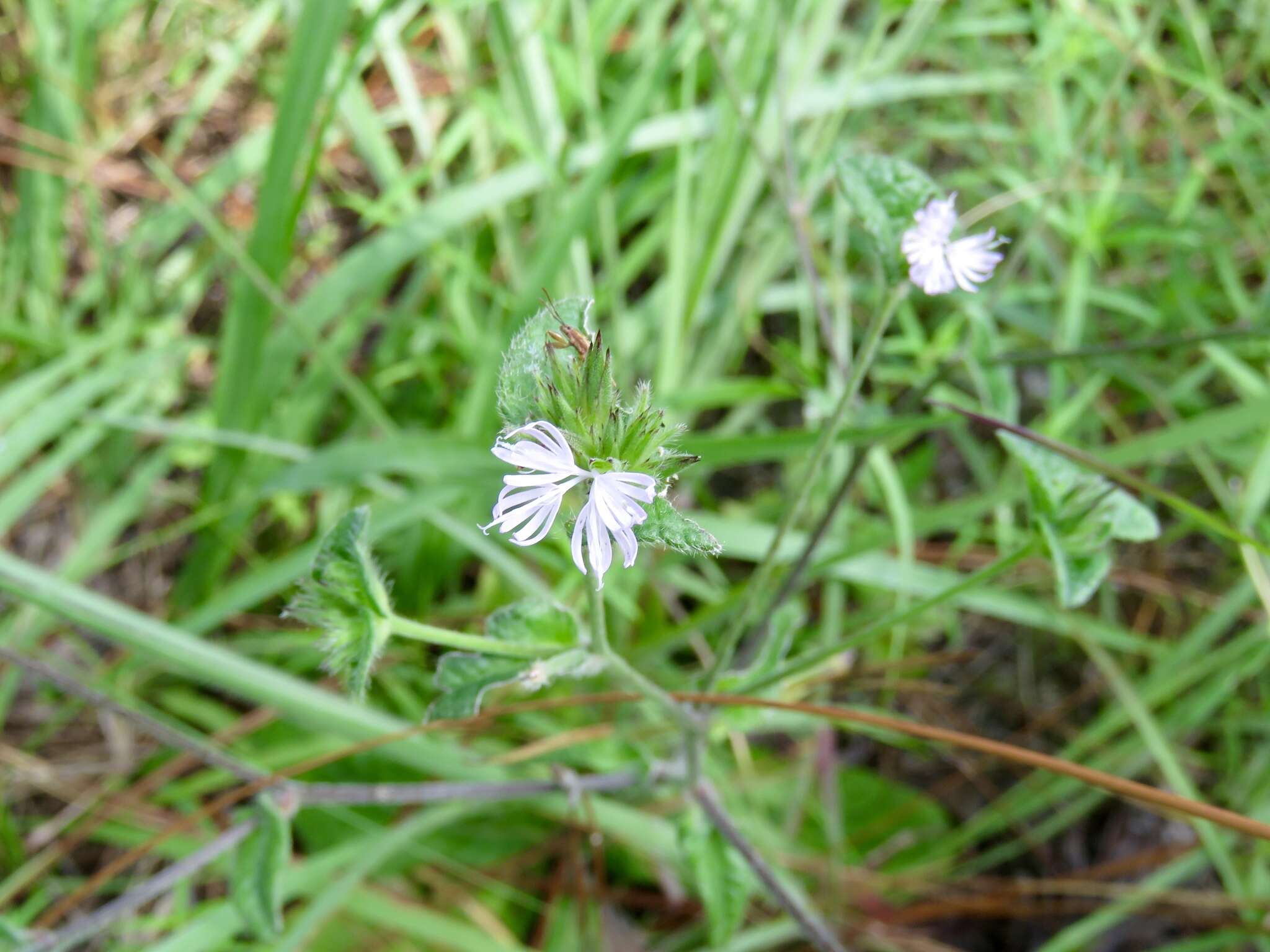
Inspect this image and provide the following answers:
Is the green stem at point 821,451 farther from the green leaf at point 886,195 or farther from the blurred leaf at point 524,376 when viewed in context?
the blurred leaf at point 524,376

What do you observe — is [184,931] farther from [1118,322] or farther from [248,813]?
[1118,322]

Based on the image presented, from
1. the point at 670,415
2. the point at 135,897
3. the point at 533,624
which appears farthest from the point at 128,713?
the point at 670,415

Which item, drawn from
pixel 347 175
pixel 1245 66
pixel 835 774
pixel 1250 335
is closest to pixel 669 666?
pixel 835 774

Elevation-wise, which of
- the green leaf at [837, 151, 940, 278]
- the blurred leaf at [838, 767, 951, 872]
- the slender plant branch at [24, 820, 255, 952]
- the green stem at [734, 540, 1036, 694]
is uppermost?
the green leaf at [837, 151, 940, 278]

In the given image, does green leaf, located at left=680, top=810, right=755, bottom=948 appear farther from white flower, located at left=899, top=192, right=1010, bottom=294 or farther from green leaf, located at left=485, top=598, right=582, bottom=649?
white flower, located at left=899, top=192, right=1010, bottom=294

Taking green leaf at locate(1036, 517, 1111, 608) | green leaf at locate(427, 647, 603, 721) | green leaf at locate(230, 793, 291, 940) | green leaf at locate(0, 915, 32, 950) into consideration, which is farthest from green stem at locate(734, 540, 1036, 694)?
green leaf at locate(0, 915, 32, 950)

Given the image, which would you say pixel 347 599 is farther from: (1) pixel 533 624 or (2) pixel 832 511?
(2) pixel 832 511

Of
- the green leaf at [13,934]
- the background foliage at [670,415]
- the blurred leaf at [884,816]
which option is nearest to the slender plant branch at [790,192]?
the background foliage at [670,415]
